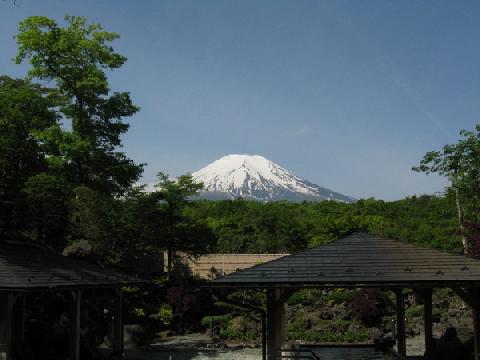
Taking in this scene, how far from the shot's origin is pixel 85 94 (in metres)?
28.4

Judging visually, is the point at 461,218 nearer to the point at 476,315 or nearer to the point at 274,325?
the point at 476,315

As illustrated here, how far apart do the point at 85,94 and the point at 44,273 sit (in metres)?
14.9

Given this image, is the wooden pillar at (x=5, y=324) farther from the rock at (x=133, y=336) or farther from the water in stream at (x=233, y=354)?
the rock at (x=133, y=336)

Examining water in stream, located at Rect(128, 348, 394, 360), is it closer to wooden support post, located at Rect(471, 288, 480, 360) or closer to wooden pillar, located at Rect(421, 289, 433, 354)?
wooden pillar, located at Rect(421, 289, 433, 354)

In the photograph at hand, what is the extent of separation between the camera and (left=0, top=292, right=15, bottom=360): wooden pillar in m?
13.7

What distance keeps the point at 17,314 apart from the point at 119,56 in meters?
16.0

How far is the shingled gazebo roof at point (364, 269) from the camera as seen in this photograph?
42.8ft

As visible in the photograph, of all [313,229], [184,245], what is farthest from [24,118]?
[313,229]

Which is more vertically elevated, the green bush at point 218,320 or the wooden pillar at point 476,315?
the wooden pillar at point 476,315

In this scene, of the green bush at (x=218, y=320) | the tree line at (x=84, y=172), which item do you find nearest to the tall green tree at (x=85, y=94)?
the tree line at (x=84, y=172)

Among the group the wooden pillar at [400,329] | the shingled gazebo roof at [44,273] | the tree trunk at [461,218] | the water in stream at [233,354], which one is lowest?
the water in stream at [233,354]

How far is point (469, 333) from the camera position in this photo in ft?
69.0

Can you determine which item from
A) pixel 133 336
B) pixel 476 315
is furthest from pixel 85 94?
pixel 476 315

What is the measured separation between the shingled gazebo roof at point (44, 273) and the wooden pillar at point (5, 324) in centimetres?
58
